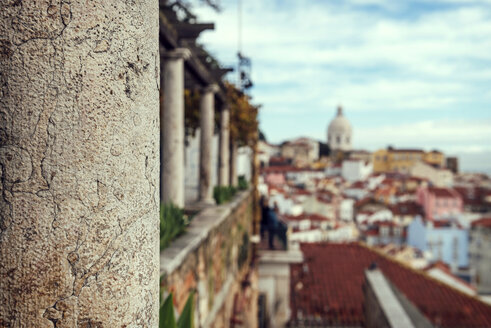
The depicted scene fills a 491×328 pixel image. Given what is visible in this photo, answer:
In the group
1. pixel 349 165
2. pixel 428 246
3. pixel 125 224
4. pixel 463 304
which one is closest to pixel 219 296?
pixel 125 224

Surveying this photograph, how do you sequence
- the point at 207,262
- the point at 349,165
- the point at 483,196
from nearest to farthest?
the point at 207,262
the point at 483,196
the point at 349,165

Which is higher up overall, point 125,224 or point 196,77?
point 196,77

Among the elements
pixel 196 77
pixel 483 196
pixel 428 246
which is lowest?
pixel 428 246

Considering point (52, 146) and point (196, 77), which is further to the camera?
point (196, 77)

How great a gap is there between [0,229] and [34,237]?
7cm

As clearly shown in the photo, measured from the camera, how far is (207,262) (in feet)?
14.7

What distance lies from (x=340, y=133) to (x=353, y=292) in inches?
4362

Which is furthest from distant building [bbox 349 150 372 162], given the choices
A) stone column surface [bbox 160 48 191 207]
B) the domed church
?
stone column surface [bbox 160 48 191 207]

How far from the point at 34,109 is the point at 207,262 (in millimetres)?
3636

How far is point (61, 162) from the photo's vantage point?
3.26 ft

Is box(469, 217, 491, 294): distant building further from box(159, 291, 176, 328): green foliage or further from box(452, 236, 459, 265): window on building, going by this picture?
box(159, 291, 176, 328): green foliage

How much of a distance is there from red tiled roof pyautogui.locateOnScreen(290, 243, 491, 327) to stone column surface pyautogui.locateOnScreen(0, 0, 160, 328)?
1036 cm

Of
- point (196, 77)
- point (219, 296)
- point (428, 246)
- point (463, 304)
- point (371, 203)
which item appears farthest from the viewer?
point (371, 203)

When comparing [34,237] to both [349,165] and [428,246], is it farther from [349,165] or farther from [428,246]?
[349,165]
